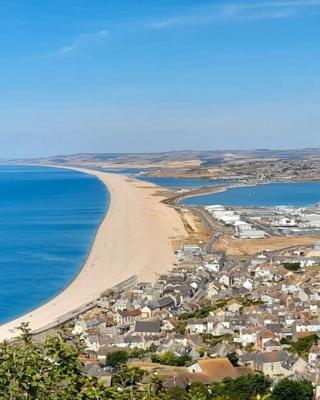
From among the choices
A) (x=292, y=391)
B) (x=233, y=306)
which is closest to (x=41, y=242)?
(x=233, y=306)

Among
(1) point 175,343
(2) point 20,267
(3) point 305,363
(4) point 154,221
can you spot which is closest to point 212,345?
(1) point 175,343

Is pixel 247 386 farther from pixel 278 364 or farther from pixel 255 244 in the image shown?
pixel 255 244

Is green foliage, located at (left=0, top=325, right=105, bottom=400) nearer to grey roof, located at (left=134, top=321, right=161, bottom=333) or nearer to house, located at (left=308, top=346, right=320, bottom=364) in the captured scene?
house, located at (left=308, top=346, right=320, bottom=364)

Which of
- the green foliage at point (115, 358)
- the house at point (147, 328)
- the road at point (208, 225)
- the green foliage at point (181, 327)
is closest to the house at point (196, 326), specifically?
the green foliage at point (181, 327)

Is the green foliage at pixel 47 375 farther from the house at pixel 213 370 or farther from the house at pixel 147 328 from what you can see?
the house at pixel 147 328

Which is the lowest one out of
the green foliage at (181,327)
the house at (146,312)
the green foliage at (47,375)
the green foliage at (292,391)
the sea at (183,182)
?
the house at (146,312)
